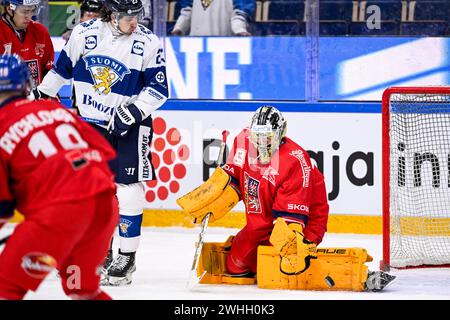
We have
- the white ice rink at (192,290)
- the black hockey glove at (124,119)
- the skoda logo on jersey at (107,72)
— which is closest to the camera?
the white ice rink at (192,290)

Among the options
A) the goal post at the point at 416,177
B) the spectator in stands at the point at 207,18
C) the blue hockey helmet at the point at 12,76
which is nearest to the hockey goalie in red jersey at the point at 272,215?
the goal post at the point at 416,177

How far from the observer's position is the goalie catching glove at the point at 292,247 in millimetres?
5129

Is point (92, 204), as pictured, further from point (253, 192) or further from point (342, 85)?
point (342, 85)

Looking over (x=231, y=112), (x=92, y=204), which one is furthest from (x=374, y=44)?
(x=92, y=204)

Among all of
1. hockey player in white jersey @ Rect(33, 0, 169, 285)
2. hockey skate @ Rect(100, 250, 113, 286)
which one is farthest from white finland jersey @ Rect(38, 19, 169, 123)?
hockey skate @ Rect(100, 250, 113, 286)

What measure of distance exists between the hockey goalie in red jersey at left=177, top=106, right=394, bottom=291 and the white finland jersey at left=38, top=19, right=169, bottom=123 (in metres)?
0.48

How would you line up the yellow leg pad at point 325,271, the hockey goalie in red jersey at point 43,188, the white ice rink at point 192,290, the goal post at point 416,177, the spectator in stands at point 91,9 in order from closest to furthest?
the hockey goalie in red jersey at point 43,188 → the white ice rink at point 192,290 → the yellow leg pad at point 325,271 → the goal post at point 416,177 → the spectator in stands at point 91,9

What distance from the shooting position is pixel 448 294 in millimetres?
5160

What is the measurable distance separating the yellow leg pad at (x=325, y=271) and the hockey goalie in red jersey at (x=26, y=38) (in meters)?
1.64

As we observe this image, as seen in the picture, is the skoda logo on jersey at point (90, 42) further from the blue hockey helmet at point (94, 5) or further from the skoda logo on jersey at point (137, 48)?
the blue hockey helmet at point (94, 5)

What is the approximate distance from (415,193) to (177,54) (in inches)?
70.3

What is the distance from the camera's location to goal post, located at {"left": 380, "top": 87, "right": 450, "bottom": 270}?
5.83 m

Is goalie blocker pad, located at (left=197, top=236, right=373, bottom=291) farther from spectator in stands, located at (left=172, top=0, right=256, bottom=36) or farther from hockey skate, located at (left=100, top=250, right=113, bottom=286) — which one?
spectator in stands, located at (left=172, top=0, right=256, bottom=36)
